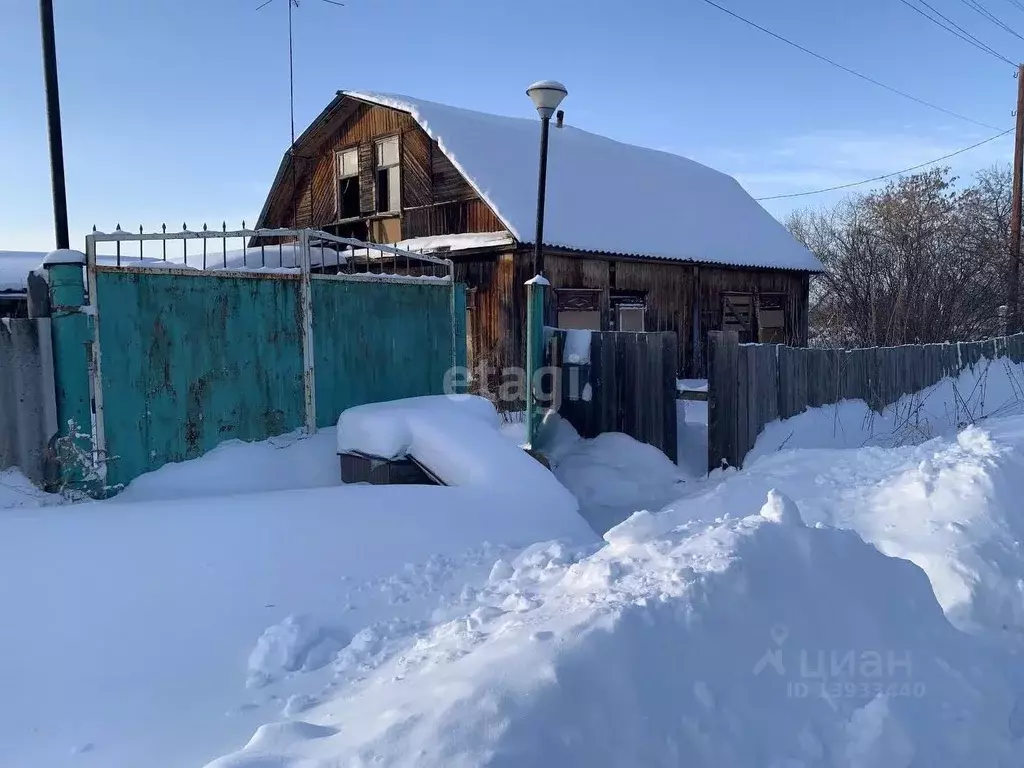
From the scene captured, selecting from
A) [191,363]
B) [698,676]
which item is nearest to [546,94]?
[191,363]

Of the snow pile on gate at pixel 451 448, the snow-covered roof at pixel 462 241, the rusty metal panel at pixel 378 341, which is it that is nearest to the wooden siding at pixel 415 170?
the snow-covered roof at pixel 462 241

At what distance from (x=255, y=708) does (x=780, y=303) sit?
56.7ft

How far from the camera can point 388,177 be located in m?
14.8

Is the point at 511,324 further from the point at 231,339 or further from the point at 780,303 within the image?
the point at 780,303

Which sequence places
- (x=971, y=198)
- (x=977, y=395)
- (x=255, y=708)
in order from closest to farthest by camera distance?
1. (x=255, y=708)
2. (x=977, y=395)
3. (x=971, y=198)

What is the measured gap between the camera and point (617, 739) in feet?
7.22

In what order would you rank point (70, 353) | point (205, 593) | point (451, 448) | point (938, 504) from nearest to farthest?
1. point (205, 593)
2. point (70, 353)
3. point (938, 504)
4. point (451, 448)

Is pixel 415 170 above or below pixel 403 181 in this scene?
above

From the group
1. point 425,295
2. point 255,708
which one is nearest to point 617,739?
point 255,708

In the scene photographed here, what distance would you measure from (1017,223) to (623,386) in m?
17.1

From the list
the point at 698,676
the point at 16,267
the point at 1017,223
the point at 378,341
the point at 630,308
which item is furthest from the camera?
the point at 1017,223

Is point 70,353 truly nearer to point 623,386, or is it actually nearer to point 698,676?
point 698,676

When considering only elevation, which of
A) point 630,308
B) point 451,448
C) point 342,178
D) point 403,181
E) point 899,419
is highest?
point 342,178

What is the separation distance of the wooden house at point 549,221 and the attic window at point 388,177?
34 mm
